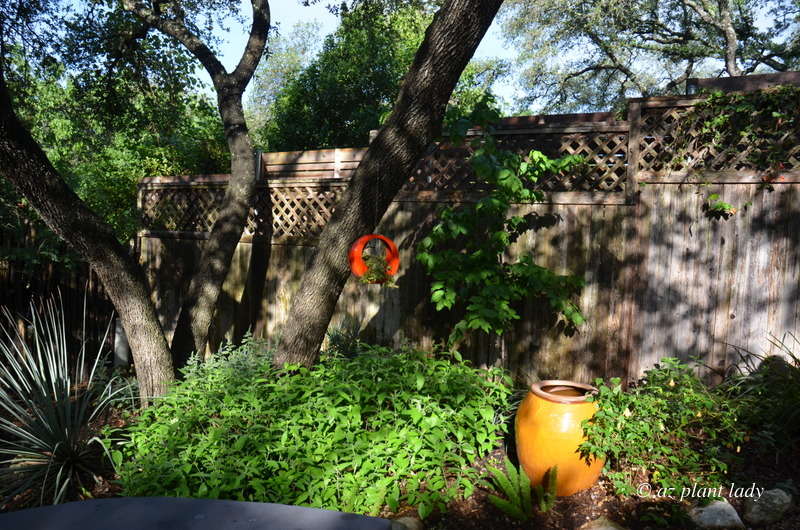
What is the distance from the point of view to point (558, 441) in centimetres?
358

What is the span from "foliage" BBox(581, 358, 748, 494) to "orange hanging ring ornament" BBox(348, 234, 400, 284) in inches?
60.6

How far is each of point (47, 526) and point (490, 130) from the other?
4.13m

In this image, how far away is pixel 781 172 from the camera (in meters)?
4.14

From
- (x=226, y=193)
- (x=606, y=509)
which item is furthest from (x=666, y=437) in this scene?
(x=226, y=193)

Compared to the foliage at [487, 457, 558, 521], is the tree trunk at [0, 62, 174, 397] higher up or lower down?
higher up

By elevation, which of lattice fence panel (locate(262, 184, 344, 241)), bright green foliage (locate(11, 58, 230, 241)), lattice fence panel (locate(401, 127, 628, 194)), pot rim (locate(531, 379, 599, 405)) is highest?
bright green foliage (locate(11, 58, 230, 241))

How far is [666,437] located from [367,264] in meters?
2.11

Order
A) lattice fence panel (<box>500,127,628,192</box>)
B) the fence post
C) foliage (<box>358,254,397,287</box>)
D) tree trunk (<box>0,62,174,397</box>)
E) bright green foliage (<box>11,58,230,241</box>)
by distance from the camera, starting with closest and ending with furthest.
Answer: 1. tree trunk (<box>0,62,174,397</box>)
2. foliage (<box>358,254,397,287</box>)
3. the fence post
4. lattice fence panel (<box>500,127,628,192</box>)
5. bright green foliage (<box>11,58,230,241</box>)

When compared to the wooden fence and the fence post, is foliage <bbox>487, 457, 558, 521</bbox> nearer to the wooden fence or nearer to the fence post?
the wooden fence

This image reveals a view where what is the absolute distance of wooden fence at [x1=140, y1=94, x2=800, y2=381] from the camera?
4230 mm

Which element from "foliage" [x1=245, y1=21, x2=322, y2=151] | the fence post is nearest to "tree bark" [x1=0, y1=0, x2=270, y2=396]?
the fence post

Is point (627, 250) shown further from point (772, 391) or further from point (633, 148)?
point (772, 391)

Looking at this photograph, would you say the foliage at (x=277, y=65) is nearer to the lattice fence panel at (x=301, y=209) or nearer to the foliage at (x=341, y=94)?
the foliage at (x=341, y=94)

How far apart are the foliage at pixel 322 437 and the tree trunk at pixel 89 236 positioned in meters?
0.53
